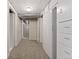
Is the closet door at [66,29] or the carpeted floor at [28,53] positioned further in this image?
the carpeted floor at [28,53]

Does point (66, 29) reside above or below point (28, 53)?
above

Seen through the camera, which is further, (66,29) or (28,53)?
(28,53)

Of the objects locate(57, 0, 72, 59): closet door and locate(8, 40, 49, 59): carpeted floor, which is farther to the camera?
locate(8, 40, 49, 59): carpeted floor

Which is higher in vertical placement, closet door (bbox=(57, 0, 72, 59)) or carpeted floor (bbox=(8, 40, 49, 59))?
closet door (bbox=(57, 0, 72, 59))

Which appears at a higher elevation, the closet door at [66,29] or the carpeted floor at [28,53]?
→ the closet door at [66,29]
